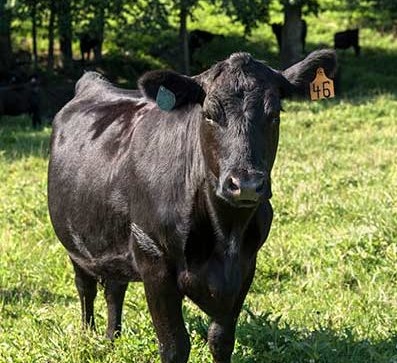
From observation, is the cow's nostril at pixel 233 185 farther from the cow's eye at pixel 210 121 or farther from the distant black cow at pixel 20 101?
the distant black cow at pixel 20 101

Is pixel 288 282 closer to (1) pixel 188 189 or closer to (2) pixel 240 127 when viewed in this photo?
(1) pixel 188 189

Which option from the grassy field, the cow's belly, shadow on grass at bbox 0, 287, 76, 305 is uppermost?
the cow's belly

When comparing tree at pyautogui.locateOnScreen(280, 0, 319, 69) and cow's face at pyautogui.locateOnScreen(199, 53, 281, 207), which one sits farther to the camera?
Answer: tree at pyautogui.locateOnScreen(280, 0, 319, 69)

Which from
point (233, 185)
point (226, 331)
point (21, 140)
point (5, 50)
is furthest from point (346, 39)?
point (233, 185)

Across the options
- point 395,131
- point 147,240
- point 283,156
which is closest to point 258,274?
point 147,240

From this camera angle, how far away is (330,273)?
21.0 feet

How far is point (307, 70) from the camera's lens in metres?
4.30

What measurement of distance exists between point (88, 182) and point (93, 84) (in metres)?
1.42

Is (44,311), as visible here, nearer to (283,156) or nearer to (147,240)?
(147,240)

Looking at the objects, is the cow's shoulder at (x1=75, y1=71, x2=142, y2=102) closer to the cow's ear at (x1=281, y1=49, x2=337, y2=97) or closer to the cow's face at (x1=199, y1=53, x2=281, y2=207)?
the cow's ear at (x1=281, y1=49, x2=337, y2=97)

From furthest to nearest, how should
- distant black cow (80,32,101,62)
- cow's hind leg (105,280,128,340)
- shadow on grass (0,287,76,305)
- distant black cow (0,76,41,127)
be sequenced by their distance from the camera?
1. distant black cow (80,32,101,62)
2. distant black cow (0,76,41,127)
3. shadow on grass (0,287,76,305)
4. cow's hind leg (105,280,128,340)

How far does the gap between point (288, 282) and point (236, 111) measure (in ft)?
9.72

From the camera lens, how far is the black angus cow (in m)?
3.78

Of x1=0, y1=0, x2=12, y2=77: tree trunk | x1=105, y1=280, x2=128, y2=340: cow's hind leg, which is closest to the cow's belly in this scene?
x1=105, y1=280, x2=128, y2=340: cow's hind leg
